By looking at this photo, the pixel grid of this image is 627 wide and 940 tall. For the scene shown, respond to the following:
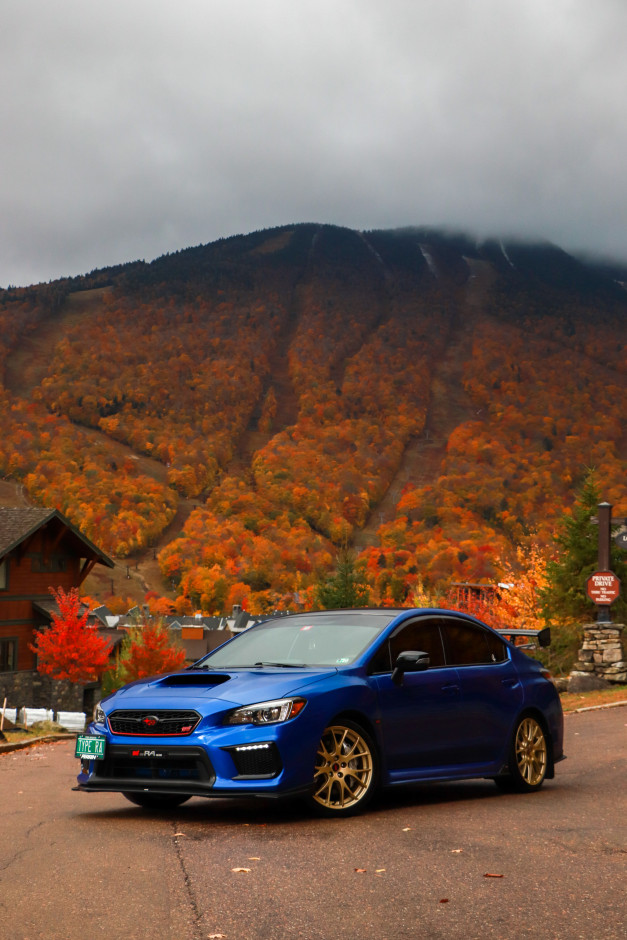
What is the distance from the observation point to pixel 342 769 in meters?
7.97

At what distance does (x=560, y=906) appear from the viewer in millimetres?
5363

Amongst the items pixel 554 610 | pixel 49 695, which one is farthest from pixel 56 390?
pixel 554 610

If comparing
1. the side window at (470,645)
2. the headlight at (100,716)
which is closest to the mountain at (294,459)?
the side window at (470,645)

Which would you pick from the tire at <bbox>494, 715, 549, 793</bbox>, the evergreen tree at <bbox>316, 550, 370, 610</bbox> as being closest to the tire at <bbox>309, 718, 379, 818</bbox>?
the tire at <bbox>494, 715, 549, 793</bbox>

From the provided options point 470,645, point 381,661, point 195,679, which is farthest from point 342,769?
point 470,645

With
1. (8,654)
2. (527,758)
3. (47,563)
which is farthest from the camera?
(47,563)

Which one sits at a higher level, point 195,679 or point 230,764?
point 195,679

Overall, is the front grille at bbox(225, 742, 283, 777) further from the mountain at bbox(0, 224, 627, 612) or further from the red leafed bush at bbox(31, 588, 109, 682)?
the mountain at bbox(0, 224, 627, 612)

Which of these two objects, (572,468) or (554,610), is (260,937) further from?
(572,468)

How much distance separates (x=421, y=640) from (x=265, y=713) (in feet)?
6.58

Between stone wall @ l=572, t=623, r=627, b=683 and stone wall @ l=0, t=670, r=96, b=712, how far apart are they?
26.9m

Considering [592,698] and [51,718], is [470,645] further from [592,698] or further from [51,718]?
[51,718]

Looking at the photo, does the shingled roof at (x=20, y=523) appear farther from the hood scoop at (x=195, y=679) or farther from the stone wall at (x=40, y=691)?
the hood scoop at (x=195, y=679)

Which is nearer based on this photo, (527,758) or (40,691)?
(527,758)
